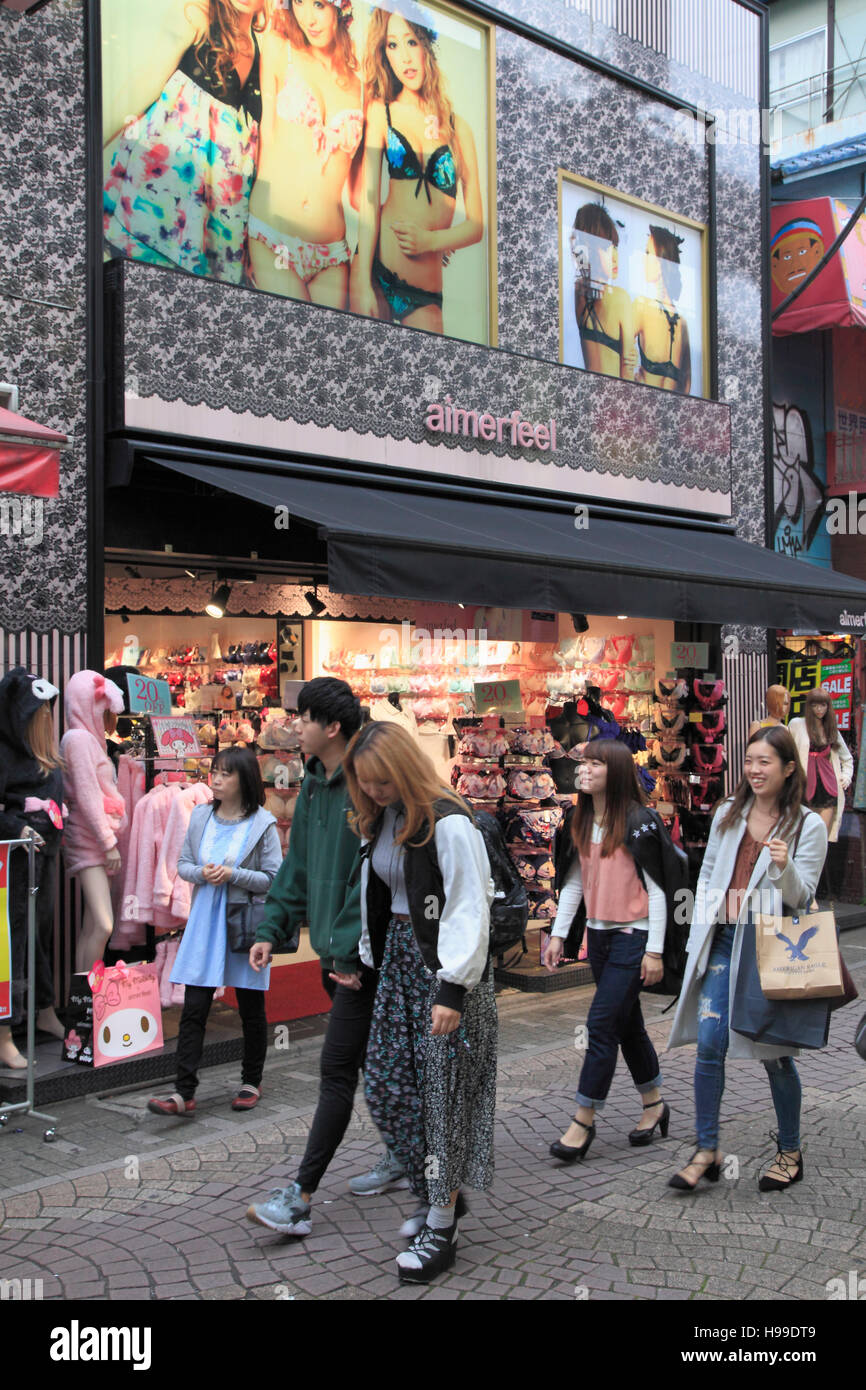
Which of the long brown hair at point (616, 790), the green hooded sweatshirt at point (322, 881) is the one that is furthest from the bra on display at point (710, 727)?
the green hooded sweatshirt at point (322, 881)

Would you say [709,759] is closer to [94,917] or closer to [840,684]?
[840,684]

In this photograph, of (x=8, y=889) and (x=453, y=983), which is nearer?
(x=453, y=983)

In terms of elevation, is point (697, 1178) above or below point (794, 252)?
below

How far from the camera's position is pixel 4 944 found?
19.6 feet

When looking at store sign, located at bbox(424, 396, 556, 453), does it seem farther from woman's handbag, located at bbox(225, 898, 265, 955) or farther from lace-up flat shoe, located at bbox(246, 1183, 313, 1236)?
lace-up flat shoe, located at bbox(246, 1183, 313, 1236)

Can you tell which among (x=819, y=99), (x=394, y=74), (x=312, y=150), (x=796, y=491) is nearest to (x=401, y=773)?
(x=312, y=150)

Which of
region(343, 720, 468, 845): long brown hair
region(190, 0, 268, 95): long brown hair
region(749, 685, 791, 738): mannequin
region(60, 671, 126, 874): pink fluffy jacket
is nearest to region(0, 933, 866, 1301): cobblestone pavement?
region(60, 671, 126, 874): pink fluffy jacket

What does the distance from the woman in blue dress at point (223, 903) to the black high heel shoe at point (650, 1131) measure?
1.88 m

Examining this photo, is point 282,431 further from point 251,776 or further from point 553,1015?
point 553,1015

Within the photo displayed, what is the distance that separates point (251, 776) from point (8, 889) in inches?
51.3

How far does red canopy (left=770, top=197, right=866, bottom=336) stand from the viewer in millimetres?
13852

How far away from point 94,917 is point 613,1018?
10.5 feet

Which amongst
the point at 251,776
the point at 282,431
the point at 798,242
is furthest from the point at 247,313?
the point at 798,242

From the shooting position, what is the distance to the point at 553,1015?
830 cm
